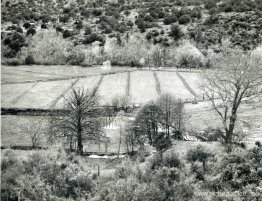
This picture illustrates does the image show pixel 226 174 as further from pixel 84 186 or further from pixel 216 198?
pixel 84 186

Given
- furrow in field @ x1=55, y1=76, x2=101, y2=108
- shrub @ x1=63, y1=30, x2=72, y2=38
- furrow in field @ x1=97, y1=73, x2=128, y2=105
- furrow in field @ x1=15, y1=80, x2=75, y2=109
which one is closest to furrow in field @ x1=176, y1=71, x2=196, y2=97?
furrow in field @ x1=97, y1=73, x2=128, y2=105

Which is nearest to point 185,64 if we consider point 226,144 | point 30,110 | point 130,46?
point 130,46

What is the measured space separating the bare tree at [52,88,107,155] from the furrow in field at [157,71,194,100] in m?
16.1

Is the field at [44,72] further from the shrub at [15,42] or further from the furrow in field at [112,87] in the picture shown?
Result: the shrub at [15,42]

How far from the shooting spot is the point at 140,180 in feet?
98.4

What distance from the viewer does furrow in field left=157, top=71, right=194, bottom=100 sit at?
63166mm

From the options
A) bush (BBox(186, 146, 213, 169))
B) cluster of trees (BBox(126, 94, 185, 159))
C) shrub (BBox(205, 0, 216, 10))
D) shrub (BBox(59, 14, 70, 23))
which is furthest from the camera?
shrub (BBox(205, 0, 216, 10))

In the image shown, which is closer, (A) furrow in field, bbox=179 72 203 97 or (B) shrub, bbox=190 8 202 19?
(A) furrow in field, bbox=179 72 203 97

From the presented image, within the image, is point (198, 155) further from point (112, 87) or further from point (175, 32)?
point (175, 32)

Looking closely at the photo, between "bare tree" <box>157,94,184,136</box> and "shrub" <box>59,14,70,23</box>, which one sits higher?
"shrub" <box>59,14,70,23</box>

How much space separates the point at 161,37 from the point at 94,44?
13680 mm

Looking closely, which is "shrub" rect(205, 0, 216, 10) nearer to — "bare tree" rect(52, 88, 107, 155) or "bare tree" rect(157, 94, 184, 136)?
"bare tree" rect(157, 94, 184, 136)

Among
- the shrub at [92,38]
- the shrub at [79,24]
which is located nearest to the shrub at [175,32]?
the shrub at [92,38]

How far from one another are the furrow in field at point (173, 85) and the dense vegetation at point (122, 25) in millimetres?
9537
